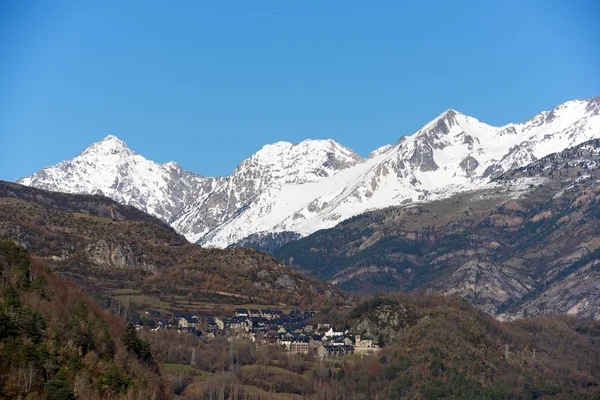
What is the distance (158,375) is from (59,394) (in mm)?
41539

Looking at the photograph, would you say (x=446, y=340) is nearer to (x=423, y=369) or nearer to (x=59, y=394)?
(x=423, y=369)

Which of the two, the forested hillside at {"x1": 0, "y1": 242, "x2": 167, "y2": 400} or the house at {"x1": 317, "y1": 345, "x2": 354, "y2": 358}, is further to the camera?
the house at {"x1": 317, "y1": 345, "x2": 354, "y2": 358}

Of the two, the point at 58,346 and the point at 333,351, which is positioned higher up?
the point at 333,351

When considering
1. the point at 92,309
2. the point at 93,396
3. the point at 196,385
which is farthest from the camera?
the point at 196,385

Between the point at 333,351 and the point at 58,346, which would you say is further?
the point at 333,351

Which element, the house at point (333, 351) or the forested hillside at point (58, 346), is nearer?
the forested hillside at point (58, 346)

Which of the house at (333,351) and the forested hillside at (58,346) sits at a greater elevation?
the house at (333,351)

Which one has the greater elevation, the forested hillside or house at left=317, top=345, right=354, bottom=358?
house at left=317, top=345, right=354, bottom=358

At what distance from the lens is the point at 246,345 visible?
189750 mm

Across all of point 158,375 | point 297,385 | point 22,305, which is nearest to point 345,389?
point 297,385

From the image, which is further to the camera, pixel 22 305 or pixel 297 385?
pixel 297 385

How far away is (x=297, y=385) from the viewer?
170m

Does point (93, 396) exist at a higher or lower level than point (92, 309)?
lower

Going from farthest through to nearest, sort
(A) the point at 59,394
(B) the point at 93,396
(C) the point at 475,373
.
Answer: (C) the point at 475,373, (B) the point at 93,396, (A) the point at 59,394
